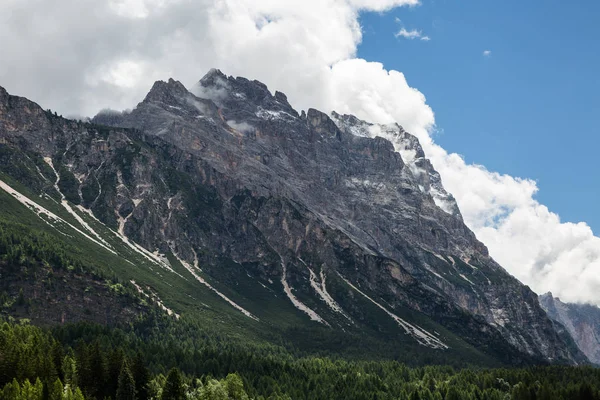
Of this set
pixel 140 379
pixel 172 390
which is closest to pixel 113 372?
pixel 140 379

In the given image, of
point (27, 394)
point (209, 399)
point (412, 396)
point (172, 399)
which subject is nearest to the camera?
point (27, 394)

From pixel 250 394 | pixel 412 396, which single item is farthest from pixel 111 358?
pixel 412 396

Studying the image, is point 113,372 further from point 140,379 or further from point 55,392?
point 55,392

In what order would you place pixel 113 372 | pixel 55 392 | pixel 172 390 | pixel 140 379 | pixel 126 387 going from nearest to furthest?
pixel 55 392
pixel 172 390
pixel 126 387
pixel 140 379
pixel 113 372

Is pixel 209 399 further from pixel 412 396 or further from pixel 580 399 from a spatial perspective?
pixel 580 399

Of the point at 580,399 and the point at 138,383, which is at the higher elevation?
the point at 580,399

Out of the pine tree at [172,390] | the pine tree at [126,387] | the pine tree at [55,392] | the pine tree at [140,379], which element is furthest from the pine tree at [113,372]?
the pine tree at [55,392]

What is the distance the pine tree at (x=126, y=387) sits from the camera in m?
122

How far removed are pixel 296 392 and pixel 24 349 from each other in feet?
313

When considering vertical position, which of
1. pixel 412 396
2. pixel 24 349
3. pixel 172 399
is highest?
pixel 412 396

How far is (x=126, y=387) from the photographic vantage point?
4811 inches

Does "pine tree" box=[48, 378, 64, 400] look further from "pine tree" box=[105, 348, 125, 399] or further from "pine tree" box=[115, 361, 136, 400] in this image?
"pine tree" box=[105, 348, 125, 399]

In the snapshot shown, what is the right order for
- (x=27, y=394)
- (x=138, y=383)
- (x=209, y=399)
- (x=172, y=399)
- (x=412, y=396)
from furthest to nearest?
(x=412, y=396), (x=209, y=399), (x=138, y=383), (x=172, y=399), (x=27, y=394)

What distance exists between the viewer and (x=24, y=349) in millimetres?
130125
